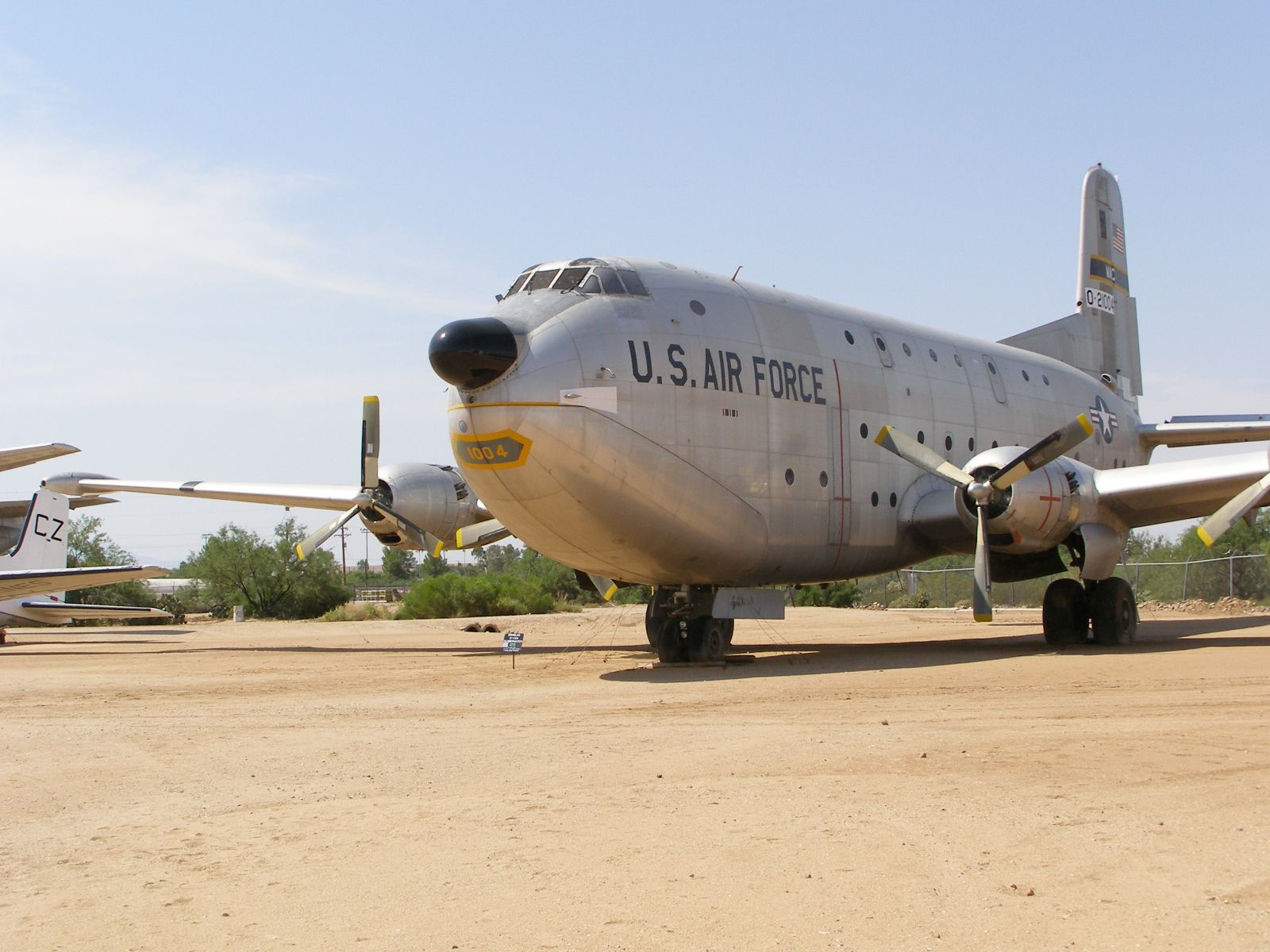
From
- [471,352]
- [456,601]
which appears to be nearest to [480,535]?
[471,352]

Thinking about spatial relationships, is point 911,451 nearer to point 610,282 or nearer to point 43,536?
point 610,282

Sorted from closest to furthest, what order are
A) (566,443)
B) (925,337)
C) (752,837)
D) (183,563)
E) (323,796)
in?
(752,837)
(323,796)
(566,443)
(925,337)
(183,563)

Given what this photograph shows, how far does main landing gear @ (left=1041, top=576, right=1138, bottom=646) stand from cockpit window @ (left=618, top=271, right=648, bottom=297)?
25.0ft

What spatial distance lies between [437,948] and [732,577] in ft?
37.2

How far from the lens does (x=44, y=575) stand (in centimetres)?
2578

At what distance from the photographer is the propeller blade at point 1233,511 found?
14.9 m

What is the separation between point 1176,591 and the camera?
38.4 m

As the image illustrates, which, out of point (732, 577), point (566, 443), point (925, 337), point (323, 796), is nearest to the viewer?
point (323, 796)

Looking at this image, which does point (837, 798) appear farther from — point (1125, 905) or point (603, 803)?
point (1125, 905)

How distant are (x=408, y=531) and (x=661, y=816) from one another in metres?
14.7

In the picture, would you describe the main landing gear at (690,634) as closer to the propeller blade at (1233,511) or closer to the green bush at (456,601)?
the propeller blade at (1233,511)

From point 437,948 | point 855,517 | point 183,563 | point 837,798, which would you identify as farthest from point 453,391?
point 183,563

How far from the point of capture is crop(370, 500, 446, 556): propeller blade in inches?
801

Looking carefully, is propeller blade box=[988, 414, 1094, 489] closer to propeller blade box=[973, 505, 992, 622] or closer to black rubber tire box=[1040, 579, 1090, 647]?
propeller blade box=[973, 505, 992, 622]
